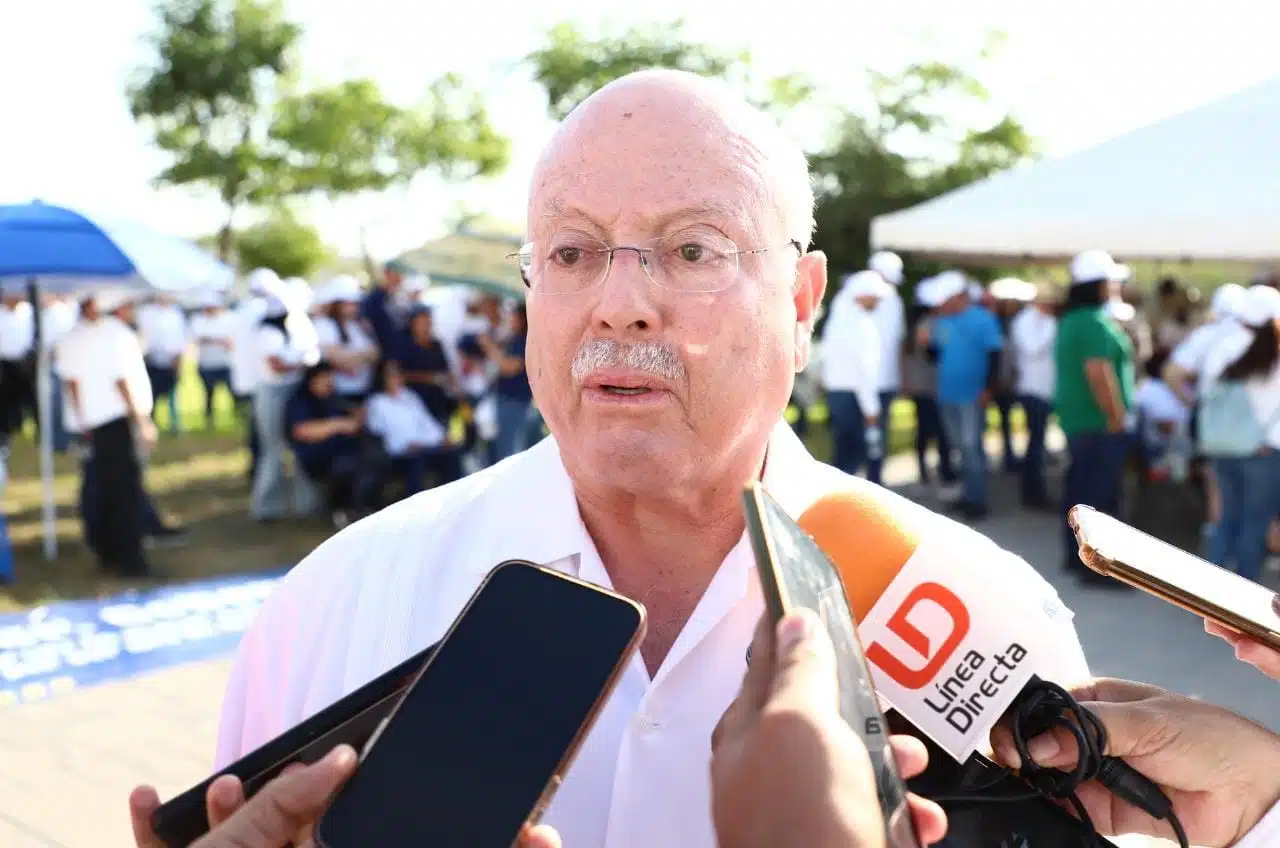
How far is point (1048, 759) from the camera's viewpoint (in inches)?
49.3

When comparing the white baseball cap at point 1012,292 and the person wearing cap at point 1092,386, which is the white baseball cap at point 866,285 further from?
the white baseball cap at point 1012,292

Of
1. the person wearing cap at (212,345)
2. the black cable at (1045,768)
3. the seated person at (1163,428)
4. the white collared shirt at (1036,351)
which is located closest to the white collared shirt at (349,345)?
the white collared shirt at (1036,351)

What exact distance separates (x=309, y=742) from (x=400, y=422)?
9234 millimetres

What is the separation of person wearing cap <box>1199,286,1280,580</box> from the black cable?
6.91 m

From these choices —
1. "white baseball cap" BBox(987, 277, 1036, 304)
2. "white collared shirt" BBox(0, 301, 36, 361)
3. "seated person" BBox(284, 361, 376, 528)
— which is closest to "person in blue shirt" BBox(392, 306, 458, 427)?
"seated person" BBox(284, 361, 376, 528)

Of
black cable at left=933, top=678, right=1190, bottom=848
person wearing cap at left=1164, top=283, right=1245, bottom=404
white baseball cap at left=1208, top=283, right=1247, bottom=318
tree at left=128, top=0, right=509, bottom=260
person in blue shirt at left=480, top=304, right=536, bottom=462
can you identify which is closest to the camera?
black cable at left=933, top=678, right=1190, bottom=848

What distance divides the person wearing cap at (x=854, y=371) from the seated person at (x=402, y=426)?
11.1ft

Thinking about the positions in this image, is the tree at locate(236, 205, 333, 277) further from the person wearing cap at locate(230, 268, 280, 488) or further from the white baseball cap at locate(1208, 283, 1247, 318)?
the white baseball cap at locate(1208, 283, 1247, 318)

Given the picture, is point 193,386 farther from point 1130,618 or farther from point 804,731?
point 804,731

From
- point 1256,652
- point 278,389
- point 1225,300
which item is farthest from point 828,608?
point 278,389

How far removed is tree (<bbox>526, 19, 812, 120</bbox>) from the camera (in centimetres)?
2605

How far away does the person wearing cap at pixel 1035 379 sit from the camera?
10.9 m

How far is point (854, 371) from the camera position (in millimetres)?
10125

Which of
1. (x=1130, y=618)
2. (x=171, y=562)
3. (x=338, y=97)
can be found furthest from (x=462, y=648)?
(x=338, y=97)
